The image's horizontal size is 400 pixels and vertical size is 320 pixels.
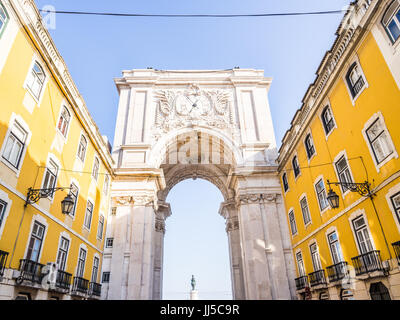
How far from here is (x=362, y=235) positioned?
1219 cm

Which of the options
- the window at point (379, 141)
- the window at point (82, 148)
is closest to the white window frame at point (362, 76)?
the window at point (379, 141)

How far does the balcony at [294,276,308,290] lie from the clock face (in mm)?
17287

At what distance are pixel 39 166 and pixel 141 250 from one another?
12.2 metres

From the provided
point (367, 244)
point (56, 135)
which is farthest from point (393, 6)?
point (56, 135)

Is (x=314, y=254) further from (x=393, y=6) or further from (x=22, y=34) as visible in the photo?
(x=22, y=34)

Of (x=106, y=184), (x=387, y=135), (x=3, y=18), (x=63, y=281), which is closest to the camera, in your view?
Answer: (x=3, y=18)

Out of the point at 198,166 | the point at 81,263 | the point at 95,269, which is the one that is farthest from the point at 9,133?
the point at 198,166

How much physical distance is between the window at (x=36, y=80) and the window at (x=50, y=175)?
3.15m

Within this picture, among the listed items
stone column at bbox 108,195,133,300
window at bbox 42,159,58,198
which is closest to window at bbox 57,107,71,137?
window at bbox 42,159,58,198

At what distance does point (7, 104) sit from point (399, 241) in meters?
14.5

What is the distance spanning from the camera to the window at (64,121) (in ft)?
46.2

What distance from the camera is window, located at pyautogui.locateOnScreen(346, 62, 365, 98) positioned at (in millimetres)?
12082

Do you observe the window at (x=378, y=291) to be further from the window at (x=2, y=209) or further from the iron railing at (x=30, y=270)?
the window at (x=2, y=209)

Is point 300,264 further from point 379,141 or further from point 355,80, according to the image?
point 355,80
